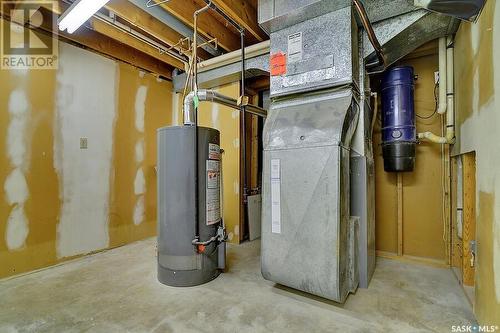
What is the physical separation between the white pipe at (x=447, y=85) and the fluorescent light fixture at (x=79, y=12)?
119 inches

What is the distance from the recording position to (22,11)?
2.39 metres

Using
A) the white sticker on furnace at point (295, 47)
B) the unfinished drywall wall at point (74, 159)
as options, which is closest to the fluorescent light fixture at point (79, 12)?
the unfinished drywall wall at point (74, 159)

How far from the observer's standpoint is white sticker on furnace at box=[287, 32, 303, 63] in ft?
7.21

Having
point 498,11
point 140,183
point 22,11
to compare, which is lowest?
point 140,183

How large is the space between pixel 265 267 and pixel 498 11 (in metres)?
2.19

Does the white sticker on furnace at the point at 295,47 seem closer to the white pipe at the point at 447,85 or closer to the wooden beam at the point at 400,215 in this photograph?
the white pipe at the point at 447,85

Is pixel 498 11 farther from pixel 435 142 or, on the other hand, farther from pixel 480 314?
pixel 480 314

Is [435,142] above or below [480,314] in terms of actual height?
above

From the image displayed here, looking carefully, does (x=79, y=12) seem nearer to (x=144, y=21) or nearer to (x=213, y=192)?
(x=144, y=21)

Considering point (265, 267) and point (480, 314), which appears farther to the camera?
point (265, 267)

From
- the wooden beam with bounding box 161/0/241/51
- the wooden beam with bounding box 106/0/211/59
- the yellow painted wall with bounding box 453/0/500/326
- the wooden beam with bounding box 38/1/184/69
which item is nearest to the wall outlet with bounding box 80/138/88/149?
the wooden beam with bounding box 38/1/184/69

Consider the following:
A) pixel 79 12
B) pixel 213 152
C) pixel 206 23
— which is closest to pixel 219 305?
pixel 213 152

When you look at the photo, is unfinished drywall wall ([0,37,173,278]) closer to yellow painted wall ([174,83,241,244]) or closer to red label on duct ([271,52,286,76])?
yellow painted wall ([174,83,241,244])

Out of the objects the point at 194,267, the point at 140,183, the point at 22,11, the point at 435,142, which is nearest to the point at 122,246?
the point at 140,183
